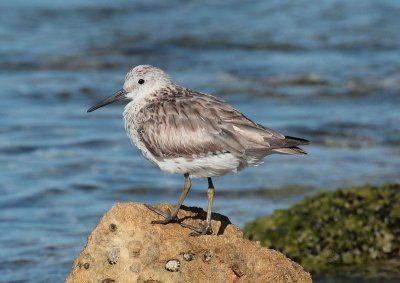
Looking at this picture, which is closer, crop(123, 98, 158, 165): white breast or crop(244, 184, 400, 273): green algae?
crop(123, 98, 158, 165): white breast

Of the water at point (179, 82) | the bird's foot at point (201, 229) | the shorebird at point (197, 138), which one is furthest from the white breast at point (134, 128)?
the water at point (179, 82)

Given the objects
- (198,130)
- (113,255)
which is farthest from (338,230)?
(113,255)

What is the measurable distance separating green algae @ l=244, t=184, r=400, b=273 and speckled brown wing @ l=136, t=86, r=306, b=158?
240 cm

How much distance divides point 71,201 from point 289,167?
2.93 m

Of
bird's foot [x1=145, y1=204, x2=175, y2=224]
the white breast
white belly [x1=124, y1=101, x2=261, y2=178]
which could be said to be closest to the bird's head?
the white breast

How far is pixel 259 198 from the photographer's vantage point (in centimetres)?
1137

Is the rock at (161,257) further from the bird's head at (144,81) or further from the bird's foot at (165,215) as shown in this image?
the bird's head at (144,81)

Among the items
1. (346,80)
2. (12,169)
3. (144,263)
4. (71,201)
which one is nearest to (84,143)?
(12,169)

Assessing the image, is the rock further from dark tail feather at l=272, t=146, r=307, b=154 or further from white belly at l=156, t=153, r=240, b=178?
dark tail feather at l=272, t=146, r=307, b=154

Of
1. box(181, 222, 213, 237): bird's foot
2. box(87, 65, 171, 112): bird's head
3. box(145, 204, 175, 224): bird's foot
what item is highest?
box(87, 65, 171, 112): bird's head

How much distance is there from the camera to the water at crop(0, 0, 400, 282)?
1116 centimetres

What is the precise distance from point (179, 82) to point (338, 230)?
840cm

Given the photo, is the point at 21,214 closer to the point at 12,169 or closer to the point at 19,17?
the point at 12,169

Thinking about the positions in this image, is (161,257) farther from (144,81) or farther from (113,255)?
(144,81)
